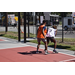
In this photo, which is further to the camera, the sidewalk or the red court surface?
the sidewalk

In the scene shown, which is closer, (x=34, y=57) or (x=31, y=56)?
(x=34, y=57)

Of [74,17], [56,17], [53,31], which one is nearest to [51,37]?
[53,31]

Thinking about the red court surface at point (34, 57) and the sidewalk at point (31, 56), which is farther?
the sidewalk at point (31, 56)
